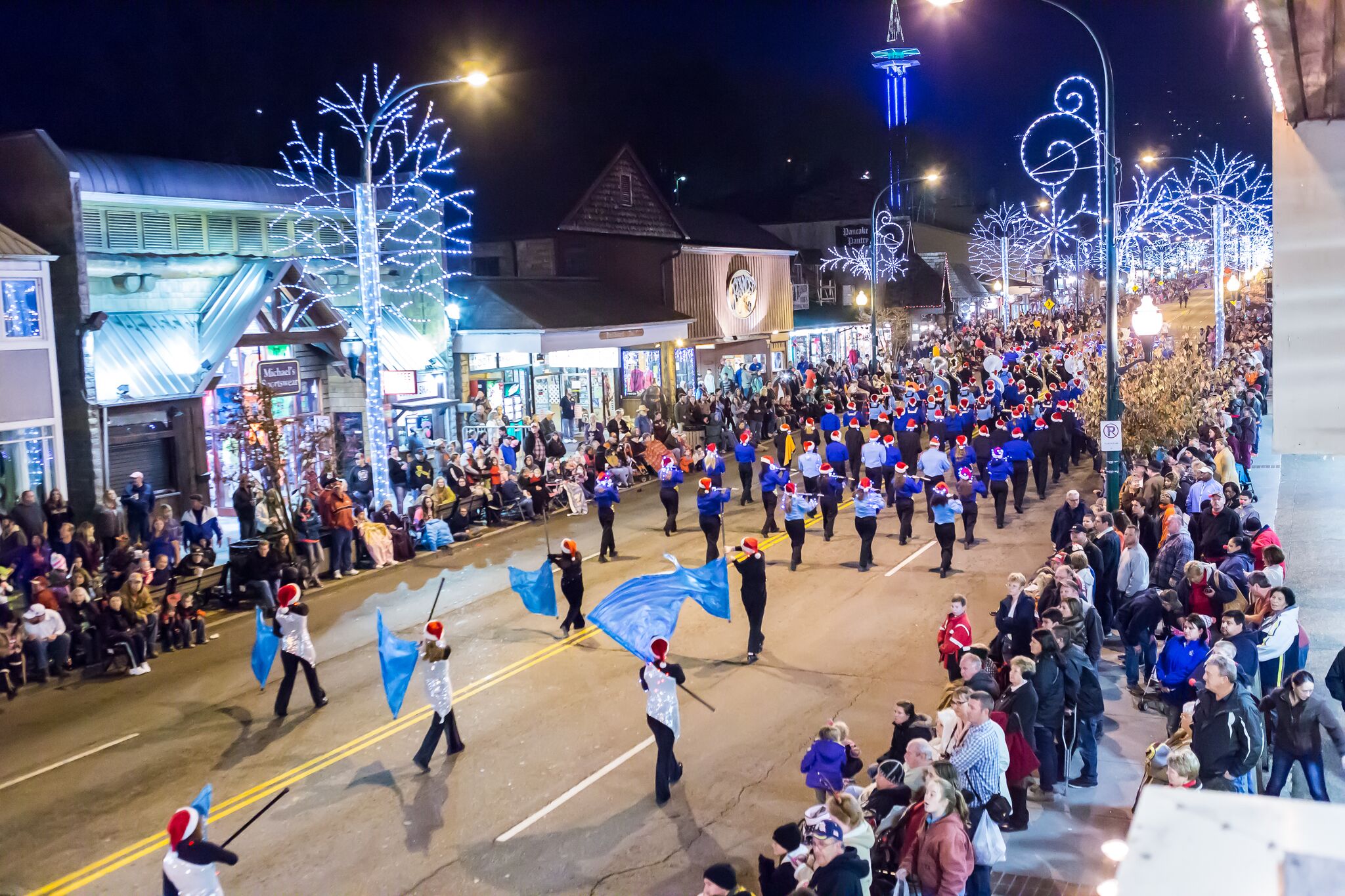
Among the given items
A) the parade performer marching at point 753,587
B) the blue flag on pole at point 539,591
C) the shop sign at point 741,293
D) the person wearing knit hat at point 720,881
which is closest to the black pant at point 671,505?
the blue flag on pole at point 539,591

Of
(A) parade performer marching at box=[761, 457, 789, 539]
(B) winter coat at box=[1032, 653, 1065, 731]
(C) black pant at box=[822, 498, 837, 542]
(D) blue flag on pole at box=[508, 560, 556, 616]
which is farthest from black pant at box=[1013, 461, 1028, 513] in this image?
(B) winter coat at box=[1032, 653, 1065, 731]

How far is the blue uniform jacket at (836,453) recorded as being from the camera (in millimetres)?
23141

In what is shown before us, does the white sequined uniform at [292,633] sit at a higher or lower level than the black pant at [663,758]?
higher

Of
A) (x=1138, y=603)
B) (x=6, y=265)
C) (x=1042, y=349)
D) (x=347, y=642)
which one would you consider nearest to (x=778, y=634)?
(x=1138, y=603)

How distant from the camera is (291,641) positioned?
12352 millimetres

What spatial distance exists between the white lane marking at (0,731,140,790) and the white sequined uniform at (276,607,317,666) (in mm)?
1817

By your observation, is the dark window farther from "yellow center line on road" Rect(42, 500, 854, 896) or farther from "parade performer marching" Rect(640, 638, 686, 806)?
"parade performer marching" Rect(640, 638, 686, 806)

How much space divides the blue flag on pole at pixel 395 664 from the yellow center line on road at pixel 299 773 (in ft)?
1.54

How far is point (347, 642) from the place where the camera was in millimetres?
15289

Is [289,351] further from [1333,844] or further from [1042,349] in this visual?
[1042,349]

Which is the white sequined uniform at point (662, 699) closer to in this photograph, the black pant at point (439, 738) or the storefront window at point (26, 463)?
the black pant at point (439, 738)

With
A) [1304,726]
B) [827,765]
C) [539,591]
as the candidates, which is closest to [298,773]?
[539,591]

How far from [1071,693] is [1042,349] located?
109ft

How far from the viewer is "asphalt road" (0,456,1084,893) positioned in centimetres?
905
